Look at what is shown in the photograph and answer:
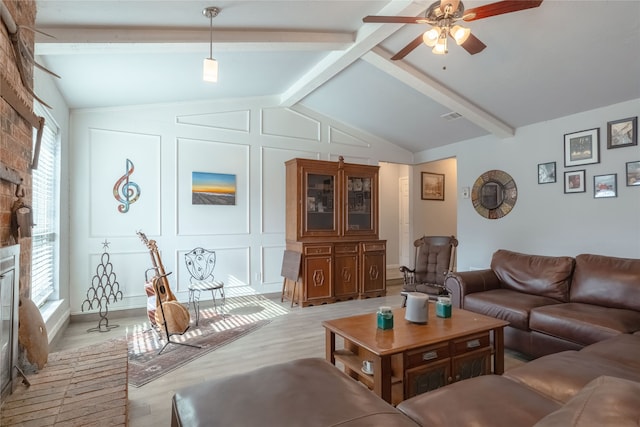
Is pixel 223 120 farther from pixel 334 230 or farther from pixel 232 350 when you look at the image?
pixel 232 350

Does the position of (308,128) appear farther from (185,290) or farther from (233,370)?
(233,370)

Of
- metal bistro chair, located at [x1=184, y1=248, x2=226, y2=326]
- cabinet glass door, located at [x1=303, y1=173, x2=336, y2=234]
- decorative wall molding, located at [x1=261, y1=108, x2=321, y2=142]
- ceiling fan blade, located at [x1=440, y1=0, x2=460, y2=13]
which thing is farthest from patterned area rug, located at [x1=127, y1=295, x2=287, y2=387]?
ceiling fan blade, located at [x1=440, y1=0, x2=460, y2=13]

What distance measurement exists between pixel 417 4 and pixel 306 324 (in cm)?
337

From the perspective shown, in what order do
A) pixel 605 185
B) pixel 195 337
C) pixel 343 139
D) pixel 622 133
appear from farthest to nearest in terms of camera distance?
pixel 343 139 < pixel 605 185 < pixel 622 133 < pixel 195 337

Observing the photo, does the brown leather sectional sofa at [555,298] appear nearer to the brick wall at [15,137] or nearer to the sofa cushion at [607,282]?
the sofa cushion at [607,282]

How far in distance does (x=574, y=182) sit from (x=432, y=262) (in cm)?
191

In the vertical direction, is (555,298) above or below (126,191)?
below

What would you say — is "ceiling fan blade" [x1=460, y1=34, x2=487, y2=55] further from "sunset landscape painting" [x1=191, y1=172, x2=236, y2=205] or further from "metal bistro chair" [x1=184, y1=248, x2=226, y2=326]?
"metal bistro chair" [x1=184, y1=248, x2=226, y2=326]

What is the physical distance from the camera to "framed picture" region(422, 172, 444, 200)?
665 cm

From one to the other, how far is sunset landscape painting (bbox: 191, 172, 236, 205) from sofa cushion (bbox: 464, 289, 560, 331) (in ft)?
10.9

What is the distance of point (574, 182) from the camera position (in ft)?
12.7

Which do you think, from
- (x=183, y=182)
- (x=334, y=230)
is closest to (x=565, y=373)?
(x=334, y=230)

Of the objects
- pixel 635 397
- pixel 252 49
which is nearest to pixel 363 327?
pixel 635 397

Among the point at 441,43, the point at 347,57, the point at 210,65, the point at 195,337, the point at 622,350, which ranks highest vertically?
the point at 347,57
